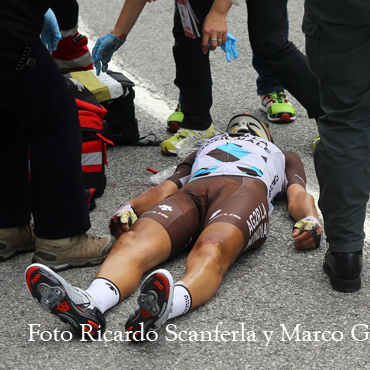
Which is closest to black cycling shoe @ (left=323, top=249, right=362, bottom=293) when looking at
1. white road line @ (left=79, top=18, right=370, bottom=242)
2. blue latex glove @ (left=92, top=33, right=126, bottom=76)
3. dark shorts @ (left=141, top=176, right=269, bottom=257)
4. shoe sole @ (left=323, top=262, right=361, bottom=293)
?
shoe sole @ (left=323, top=262, right=361, bottom=293)

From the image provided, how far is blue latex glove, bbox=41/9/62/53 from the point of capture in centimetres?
323

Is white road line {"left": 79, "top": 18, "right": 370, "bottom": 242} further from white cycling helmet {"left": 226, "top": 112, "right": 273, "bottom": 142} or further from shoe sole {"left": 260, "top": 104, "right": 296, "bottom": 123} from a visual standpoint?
white cycling helmet {"left": 226, "top": 112, "right": 273, "bottom": 142}

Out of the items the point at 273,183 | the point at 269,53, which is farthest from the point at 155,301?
the point at 269,53

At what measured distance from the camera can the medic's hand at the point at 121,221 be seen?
303 centimetres

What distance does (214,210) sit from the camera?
9.55 feet

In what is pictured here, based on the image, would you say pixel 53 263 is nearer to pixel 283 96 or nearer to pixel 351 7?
pixel 351 7

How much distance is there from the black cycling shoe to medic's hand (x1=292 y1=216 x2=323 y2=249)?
26 cm

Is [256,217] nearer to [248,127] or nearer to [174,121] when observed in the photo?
[248,127]

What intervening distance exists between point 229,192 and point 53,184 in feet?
2.65

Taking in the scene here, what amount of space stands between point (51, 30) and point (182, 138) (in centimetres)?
116

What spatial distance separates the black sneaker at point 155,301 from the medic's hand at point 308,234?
2.99 feet

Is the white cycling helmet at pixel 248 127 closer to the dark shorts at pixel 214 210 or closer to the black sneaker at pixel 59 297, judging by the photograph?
the dark shorts at pixel 214 210

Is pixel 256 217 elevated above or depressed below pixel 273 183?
above

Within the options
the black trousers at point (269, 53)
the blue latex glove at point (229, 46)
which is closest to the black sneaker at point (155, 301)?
the blue latex glove at point (229, 46)
